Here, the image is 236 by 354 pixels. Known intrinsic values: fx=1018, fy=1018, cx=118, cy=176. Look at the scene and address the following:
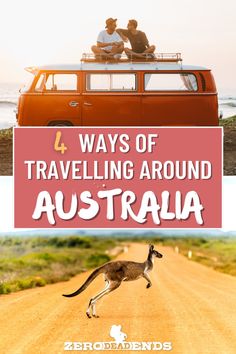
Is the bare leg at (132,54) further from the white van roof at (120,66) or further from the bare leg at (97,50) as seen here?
the bare leg at (97,50)

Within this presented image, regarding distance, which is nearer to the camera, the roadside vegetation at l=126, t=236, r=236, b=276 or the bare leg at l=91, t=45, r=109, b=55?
the bare leg at l=91, t=45, r=109, b=55

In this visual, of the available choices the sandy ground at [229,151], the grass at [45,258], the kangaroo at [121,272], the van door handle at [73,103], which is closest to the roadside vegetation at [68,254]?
the grass at [45,258]

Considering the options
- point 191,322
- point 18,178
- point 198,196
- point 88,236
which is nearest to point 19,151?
point 18,178

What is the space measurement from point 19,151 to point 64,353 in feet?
7.10

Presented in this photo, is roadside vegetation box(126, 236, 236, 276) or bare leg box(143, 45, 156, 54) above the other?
bare leg box(143, 45, 156, 54)

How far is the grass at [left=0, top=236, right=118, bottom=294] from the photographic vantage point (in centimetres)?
1122

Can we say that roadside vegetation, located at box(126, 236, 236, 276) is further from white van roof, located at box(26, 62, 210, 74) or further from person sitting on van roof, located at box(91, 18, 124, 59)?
person sitting on van roof, located at box(91, 18, 124, 59)

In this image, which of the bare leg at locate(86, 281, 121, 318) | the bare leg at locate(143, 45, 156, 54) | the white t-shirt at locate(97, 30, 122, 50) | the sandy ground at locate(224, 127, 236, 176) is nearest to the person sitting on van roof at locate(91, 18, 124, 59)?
the white t-shirt at locate(97, 30, 122, 50)

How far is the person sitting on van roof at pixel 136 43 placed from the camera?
403 inches

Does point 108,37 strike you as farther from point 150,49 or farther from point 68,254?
point 68,254

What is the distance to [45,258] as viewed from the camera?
1211cm

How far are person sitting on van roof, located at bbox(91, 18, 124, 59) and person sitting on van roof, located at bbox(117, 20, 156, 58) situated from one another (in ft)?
0.19

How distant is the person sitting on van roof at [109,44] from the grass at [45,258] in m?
2.01

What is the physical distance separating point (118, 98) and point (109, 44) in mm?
550
